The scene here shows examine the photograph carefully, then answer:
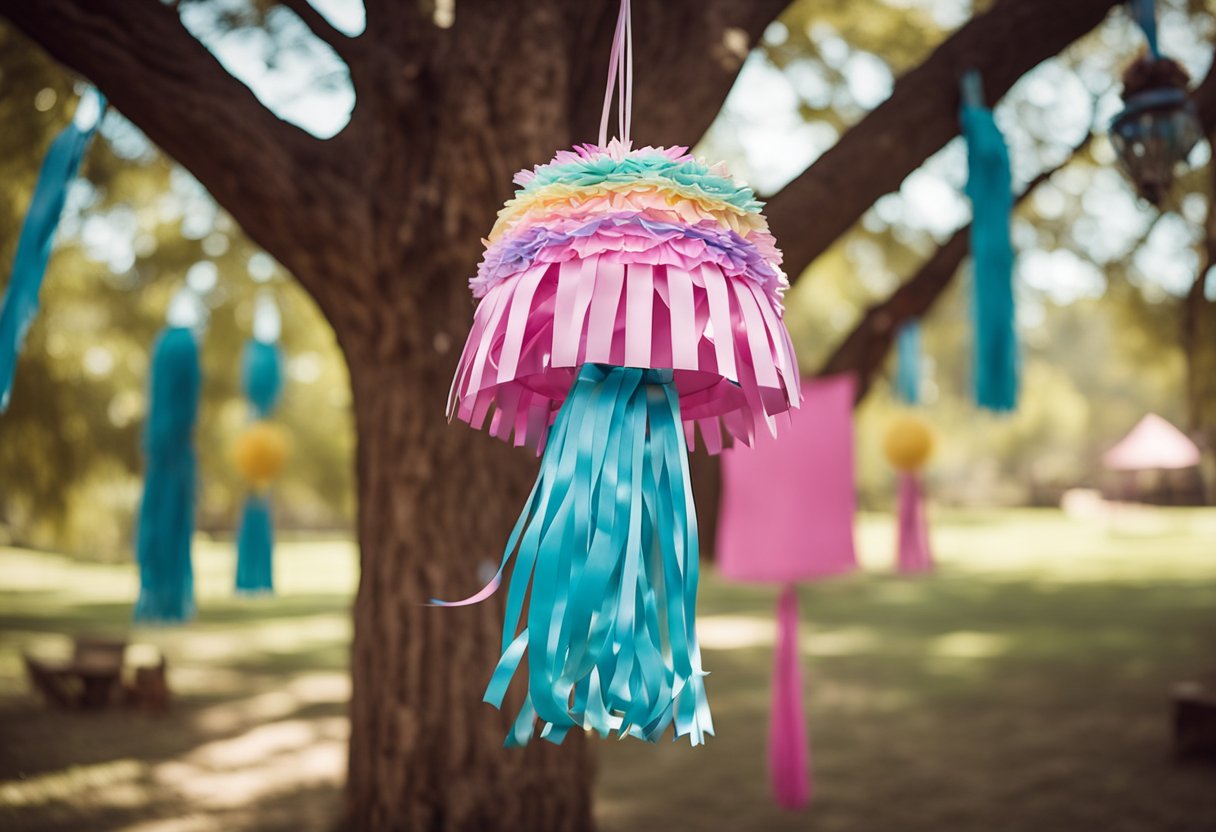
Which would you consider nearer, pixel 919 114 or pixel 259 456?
pixel 919 114

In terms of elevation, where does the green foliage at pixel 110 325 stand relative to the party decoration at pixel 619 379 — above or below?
above

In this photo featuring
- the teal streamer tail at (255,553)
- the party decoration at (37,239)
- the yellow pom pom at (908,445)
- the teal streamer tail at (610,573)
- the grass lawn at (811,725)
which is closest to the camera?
the teal streamer tail at (610,573)

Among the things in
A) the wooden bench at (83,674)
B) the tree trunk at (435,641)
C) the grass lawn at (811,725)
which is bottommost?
the grass lawn at (811,725)

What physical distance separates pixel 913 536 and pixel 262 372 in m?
3.15

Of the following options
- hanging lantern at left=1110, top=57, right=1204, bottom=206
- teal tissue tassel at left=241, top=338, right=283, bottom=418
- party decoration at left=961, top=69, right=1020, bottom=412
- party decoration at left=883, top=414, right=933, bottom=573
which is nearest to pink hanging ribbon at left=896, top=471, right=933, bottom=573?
party decoration at left=883, top=414, right=933, bottom=573

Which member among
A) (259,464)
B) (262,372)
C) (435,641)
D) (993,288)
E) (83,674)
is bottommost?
(83,674)

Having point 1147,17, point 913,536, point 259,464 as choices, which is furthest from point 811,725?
point 1147,17

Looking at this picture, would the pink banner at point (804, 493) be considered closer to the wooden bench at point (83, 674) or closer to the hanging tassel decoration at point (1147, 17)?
the hanging tassel decoration at point (1147, 17)

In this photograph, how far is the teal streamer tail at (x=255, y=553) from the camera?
175 inches

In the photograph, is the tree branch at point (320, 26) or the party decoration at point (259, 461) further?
the party decoration at point (259, 461)

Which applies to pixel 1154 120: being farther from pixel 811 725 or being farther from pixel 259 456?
pixel 259 456

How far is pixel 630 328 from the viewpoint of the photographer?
0.95 m

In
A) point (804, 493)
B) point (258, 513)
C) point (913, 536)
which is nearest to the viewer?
point (804, 493)

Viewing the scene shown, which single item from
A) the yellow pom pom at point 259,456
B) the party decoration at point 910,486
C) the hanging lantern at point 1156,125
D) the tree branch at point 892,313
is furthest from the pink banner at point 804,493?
the yellow pom pom at point 259,456
